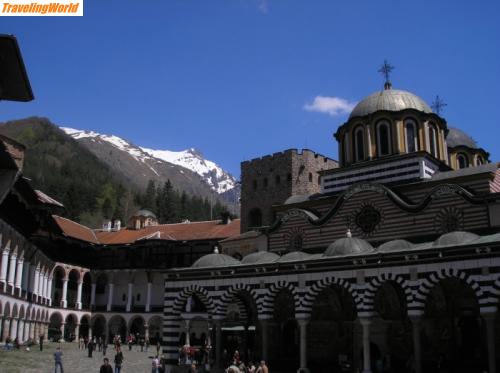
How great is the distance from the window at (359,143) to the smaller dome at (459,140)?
11.1m

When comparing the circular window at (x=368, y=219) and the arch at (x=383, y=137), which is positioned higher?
the arch at (x=383, y=137)

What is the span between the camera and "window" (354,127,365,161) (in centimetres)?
3100

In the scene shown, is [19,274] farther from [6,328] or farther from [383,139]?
[383,139]

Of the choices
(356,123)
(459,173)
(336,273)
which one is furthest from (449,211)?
(356,123)

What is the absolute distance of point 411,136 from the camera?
30.2 m

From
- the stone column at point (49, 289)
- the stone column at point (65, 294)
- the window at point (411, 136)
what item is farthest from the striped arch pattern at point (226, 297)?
the stone column at point (65, 294)

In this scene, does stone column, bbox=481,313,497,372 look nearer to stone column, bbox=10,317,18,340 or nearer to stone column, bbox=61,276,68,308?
stone column, bbox=10,317,18,340

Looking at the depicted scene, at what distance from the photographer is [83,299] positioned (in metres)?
59.5

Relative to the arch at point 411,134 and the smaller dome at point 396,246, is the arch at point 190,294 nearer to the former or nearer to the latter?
the smaller dome at point 396,246

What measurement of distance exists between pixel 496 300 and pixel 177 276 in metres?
14.7

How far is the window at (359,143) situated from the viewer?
31.0 metres

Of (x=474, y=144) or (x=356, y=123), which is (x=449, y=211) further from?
(x=474, y=144)

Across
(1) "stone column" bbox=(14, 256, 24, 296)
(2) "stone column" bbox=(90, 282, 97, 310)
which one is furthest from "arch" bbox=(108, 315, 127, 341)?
(1) "stone column" bbox=(14, 256, 24, 296)

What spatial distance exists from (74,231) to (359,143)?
3610 cm
